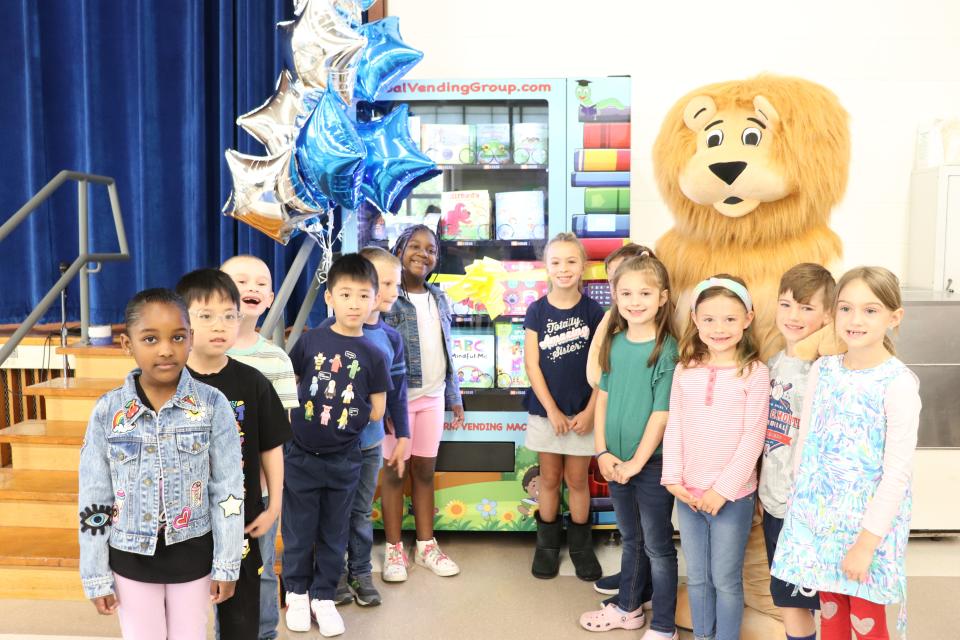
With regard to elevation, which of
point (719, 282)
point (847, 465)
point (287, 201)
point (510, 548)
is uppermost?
point (287, 201)

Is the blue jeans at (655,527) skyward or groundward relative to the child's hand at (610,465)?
groundward

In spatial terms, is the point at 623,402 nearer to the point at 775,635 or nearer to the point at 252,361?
the point at 775,635

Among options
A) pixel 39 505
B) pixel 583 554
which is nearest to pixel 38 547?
pixel 39 505

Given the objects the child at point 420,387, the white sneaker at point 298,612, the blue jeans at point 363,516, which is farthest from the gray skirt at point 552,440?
the white sneaker at point 298,612

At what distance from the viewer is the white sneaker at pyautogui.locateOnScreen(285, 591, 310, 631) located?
8.00 feet

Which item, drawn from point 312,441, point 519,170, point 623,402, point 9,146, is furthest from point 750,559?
point 9,146

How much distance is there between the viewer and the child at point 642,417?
7.53ft

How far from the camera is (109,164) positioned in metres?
4.07

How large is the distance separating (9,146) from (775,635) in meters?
4.21

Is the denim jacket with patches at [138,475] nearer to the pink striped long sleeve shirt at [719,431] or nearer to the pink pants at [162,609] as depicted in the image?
the pink pants at [162,609]

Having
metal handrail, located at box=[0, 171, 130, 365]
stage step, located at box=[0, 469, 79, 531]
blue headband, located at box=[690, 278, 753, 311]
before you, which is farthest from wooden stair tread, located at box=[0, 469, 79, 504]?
blue headband, located at box=[690, 278, 753, 311]

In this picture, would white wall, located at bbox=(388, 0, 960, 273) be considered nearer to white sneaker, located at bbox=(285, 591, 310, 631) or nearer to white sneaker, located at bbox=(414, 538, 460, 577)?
white sneaker, located at bbox=(414, 538, 460, 577)

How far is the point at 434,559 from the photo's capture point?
2951 mm

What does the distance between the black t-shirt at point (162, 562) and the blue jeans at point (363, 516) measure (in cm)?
102
